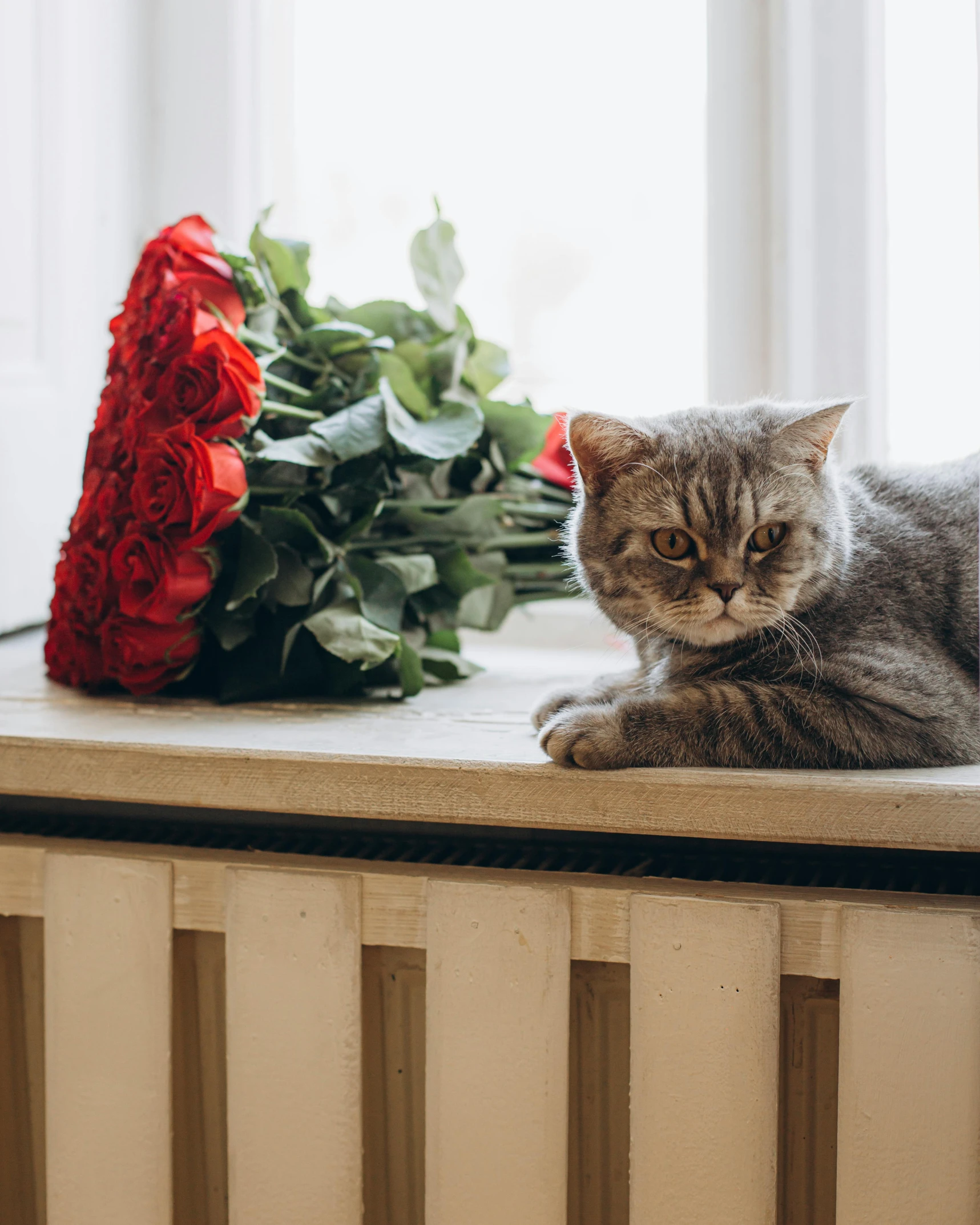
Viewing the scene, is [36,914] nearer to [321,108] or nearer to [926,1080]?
[926,1080]

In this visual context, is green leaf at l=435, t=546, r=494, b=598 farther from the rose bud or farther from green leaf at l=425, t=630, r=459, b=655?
the rose bud

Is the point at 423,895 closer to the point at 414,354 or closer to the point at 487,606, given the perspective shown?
the point at 487,606

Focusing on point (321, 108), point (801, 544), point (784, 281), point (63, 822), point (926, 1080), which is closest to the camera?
point (926, 1080)

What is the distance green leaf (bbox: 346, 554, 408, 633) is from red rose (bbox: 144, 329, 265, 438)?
153 mm

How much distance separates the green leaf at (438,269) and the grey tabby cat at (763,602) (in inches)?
12.5

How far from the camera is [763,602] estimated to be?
2.38 feet

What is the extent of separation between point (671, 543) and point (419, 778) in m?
0.24

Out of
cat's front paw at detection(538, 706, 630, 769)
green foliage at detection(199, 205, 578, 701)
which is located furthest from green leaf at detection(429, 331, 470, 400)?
cat's front paw at detection(538, 706, 630, 769)

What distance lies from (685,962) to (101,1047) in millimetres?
421

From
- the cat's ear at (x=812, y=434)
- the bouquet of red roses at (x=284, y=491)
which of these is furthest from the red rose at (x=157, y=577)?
the cat's ear at (x=812, y=434)

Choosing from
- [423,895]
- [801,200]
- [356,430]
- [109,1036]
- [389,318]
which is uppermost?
→ [801,200]

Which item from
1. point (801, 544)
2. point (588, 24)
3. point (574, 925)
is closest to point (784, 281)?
point (588, 24)

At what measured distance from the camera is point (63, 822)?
0.85 meters

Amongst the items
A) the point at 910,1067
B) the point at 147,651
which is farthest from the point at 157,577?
the point at 910,1067
